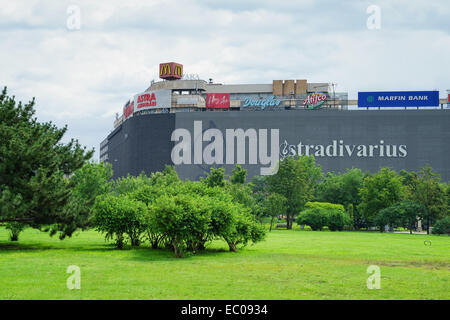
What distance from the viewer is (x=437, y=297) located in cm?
1734

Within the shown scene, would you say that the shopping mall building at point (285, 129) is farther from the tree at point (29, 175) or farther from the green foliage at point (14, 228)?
the tree at point (29, 175)

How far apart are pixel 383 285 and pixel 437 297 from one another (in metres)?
2.64

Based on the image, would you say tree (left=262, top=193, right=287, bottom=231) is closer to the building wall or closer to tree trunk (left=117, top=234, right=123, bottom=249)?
tree trunk (left=117, top=234, right=123, bottom=249)

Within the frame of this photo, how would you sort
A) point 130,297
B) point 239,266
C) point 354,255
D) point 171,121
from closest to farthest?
point 130,297, point 239,266, point 354,255, point 171,121

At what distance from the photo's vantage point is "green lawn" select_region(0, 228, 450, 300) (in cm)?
1769

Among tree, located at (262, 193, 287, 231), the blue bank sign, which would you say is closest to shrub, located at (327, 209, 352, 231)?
tree, located at (262, 193, 287, 231)

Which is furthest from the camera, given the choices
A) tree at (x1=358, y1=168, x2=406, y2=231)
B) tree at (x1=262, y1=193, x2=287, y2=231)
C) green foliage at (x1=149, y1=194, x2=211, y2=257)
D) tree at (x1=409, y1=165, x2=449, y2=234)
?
tree at (x1=262, y1=193, x2=287, y2=231)

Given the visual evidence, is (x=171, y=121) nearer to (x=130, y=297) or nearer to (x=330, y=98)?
(x=330, y=98)

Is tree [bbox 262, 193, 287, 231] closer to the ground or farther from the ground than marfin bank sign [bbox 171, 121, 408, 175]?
closer to the ground

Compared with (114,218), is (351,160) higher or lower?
higher

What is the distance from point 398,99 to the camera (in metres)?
135

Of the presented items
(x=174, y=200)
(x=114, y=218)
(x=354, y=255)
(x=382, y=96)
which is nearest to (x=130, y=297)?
(x=174, y=200)

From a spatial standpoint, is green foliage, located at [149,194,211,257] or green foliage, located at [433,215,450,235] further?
green foliage, located at [433,215,450,235]

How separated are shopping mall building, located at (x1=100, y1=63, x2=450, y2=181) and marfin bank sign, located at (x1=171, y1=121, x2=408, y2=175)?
0.26 m
